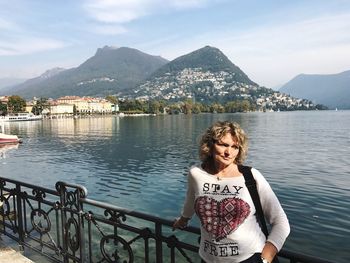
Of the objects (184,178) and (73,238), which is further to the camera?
(184,178)

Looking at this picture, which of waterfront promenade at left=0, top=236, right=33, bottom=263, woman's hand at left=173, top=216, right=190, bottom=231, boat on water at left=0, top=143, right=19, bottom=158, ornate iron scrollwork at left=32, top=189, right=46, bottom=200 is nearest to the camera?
woman's hand at left=173, top=216, right=190, bottom=231

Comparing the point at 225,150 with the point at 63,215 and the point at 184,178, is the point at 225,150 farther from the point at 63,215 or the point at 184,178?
the point at 184,178

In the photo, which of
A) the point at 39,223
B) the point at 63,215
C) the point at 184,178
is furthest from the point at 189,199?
the point at 184,178

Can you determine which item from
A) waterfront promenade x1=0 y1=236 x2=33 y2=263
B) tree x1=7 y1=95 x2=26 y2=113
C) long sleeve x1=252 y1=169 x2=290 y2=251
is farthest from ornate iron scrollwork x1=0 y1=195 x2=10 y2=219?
tree x1=7 y1=95 x2=26 y2=113

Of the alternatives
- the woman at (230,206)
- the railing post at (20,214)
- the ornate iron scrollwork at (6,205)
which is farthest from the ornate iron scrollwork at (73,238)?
the woman at (230,206)

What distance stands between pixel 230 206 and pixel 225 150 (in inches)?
18.4

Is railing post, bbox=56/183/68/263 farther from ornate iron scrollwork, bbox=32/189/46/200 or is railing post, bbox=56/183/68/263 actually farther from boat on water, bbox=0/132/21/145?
boat on water, bbox=0/132/21/145

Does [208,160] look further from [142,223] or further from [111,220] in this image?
[142,223]

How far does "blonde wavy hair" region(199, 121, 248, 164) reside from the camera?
3156 millimetres

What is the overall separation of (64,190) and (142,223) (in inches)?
423

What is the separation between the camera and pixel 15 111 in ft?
587

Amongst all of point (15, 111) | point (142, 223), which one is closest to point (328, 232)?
point (142, 223)

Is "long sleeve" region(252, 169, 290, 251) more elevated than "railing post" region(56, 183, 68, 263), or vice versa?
"long sleeve" region(252, 169, 290, 251)

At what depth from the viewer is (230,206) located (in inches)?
116
